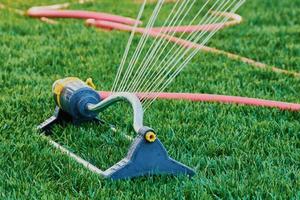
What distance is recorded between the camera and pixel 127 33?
5996mm

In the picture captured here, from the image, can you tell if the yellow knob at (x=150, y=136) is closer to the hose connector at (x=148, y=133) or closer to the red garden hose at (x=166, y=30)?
the hose connector at (x=148, y=133)

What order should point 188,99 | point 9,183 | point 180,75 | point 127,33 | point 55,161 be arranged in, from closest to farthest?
point 9,183 < point 55,161 < point 188,99 < point 180,75 < point 127,33

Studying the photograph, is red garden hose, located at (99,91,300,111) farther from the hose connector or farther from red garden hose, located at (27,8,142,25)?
red garden hose, located at (27,8,142,25)

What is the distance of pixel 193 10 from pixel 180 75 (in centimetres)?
285

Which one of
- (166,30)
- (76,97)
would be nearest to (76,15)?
(166,30)

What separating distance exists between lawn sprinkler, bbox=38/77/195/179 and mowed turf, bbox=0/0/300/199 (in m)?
0.04

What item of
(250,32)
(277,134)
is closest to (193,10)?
(250,32)

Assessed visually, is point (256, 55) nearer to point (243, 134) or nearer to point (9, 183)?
point (243, 134)

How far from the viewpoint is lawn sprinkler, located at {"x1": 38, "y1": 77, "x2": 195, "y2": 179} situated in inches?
113

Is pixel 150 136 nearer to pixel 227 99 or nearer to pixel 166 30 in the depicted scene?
pixel 227 99

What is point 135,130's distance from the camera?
295 centimetres

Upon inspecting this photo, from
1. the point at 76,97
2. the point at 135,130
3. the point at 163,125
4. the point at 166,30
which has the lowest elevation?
the point at 166,30

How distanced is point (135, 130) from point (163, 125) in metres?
0.64

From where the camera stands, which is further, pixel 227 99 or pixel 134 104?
pixel 227 99
